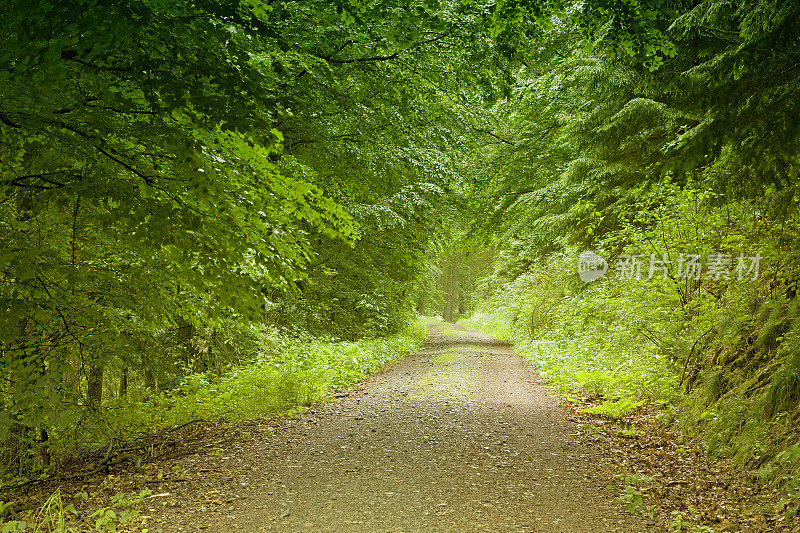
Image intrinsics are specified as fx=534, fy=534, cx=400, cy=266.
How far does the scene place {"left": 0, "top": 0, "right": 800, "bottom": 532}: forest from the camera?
4.20 m

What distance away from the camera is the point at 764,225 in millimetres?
6883

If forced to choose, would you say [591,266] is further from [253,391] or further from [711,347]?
[253,391]

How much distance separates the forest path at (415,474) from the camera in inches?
176

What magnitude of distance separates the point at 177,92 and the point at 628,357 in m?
8.40

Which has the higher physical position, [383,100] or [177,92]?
[383,100]

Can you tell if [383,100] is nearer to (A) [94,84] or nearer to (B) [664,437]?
(A) [94,84]

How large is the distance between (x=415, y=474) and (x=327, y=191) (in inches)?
234

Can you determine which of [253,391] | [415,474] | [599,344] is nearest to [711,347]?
[415,474]

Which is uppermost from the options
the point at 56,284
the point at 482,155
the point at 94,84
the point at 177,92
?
the point at 482,155

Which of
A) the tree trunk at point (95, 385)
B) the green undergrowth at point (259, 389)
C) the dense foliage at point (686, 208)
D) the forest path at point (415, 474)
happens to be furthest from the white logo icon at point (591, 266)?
the tree trunk at point (95, 385)

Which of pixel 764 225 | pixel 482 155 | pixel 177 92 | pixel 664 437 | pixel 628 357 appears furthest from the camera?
pixel 482 155

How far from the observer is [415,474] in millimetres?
5543

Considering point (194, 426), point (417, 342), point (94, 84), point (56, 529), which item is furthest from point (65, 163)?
point (417, 342)

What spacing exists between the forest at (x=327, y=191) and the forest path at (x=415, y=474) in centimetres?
120
